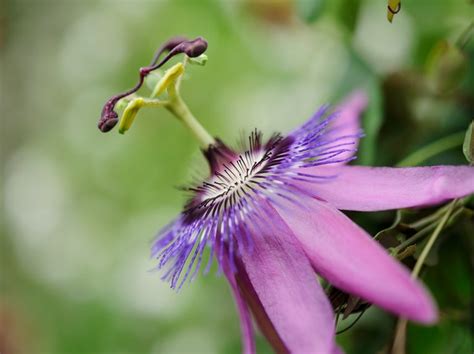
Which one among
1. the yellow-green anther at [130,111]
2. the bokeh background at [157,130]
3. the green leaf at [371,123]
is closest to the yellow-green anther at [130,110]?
the yellow-green anther at [130,111]

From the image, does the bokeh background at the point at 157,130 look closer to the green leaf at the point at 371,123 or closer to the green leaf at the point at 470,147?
the green leaf at the point at 371,123

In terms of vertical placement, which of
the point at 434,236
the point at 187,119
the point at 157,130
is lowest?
the point at 434,236

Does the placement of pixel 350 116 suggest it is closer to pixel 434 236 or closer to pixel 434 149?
pixel 434 149

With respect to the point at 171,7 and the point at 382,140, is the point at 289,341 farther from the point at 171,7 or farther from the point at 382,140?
the point at 171,7

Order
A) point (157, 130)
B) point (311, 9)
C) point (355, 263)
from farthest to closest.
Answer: point (157, 130)
point (311, 9)
point (355, 263)

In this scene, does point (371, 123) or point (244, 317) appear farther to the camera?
point (371, 123)

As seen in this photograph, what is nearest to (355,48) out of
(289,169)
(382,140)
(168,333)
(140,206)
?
(382,140)

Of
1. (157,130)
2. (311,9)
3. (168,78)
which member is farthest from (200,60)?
(157,130)
